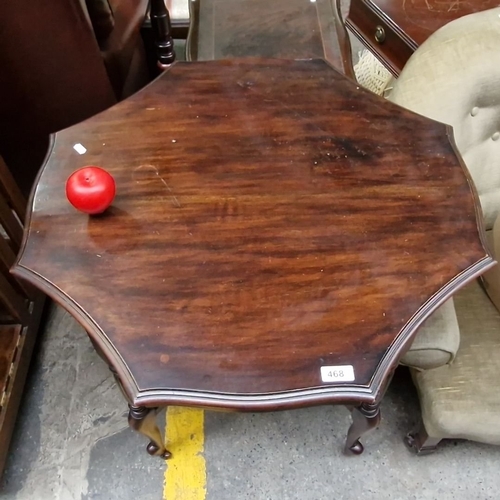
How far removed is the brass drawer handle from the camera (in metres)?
1.31

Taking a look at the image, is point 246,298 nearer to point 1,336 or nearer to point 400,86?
point 400,86

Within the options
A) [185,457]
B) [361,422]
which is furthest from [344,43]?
[185,457]

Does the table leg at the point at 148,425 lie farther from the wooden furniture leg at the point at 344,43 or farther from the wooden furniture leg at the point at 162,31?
the wooden furniture leg at the point at 162,31

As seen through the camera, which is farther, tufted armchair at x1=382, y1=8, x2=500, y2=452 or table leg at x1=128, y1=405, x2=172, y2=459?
tufted armchair at x1=382, y1=8, x2=500, y2=452

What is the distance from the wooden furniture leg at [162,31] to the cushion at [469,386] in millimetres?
1089

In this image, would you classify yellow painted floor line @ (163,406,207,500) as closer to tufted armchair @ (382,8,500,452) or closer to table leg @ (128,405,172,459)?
table leg @ (128,405,172,459)

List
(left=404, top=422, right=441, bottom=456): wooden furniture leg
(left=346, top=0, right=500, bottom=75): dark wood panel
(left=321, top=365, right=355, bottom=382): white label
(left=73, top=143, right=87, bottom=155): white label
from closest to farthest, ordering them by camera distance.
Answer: (left=321, top=365, right=355, bottom=382): white label → (left=73, top=143, right=87, bottom=155): white label → (left=404, top=422, right=441, bottom=456): wooden furniture leg → (left=346, top=0, right=500, bottom=75): dark wood panel

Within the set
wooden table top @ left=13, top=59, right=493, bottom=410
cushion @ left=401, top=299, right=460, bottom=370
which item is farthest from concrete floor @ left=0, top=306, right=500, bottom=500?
wooden table top @ left=13, top=59, right=493, bottom=410

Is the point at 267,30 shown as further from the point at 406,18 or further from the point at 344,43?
the point at 406,18

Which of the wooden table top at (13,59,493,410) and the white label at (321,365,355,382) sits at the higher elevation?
the wooden table top at (13,59,493,410)

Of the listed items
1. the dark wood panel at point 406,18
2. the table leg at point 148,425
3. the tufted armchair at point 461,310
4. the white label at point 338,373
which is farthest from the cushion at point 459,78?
the table leg at point 148,425

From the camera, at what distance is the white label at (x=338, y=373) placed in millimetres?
685

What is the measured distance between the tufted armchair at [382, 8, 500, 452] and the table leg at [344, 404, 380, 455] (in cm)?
14

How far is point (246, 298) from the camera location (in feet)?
2.44
